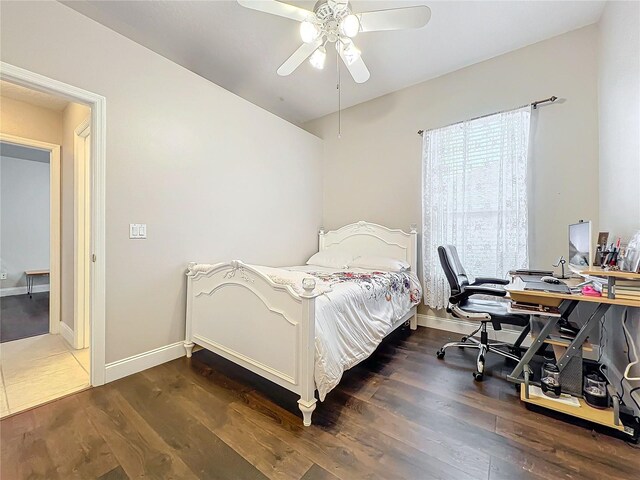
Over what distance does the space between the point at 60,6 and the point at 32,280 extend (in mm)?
5322

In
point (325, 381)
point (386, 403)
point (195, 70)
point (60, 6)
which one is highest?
point (195, 70)

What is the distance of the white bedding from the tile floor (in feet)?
5.33

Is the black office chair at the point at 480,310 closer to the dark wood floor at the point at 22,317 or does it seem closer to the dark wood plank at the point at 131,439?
the dark wood plank at the point at 131,439

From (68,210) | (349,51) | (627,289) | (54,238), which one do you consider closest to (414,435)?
(627,289)

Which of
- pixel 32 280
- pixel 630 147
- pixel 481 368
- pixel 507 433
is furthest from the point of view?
pixel 32 280

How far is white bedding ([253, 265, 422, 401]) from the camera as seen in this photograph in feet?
5.05

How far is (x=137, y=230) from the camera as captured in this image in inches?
82.3

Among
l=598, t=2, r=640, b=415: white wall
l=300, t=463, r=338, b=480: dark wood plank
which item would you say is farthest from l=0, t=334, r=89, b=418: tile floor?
l=598, t=2, r=640, b=415: white wall

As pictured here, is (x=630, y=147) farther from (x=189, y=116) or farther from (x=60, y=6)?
(x=60, y=6)

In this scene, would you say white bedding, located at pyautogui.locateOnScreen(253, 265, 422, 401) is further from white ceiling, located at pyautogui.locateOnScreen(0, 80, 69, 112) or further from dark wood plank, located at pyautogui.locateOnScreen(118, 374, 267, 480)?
white ceiling, located at pyautogui.locateOnScreen(0, 80, 69, 112)

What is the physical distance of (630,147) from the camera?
1.67 metres

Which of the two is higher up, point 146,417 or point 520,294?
point 520,294

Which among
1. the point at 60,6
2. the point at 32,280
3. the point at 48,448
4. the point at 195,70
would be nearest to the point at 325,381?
the point at 48,448

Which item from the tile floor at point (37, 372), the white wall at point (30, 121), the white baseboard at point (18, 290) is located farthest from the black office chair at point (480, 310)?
the white baseboard at point (18, 290)
